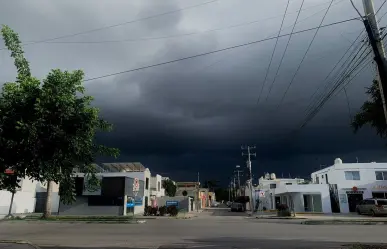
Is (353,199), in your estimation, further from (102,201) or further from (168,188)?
(168,188)

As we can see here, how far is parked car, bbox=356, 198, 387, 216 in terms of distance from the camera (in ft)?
129

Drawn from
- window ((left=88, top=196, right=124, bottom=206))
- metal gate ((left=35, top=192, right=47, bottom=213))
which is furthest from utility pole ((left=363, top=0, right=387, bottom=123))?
metal gate ((left=35, top=192, right=47, bottom=213))

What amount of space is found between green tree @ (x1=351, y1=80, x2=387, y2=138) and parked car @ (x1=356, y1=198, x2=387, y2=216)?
88.6 ft

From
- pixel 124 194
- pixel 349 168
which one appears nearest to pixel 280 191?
pixel 349 168

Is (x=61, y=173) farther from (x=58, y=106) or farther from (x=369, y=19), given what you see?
(x=369, y=19)

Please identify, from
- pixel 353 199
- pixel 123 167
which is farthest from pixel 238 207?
pixel 123 167

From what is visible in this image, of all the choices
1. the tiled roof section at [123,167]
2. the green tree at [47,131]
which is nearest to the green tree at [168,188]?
the tiled roof section at [123,167]

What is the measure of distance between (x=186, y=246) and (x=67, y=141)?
26.9ft

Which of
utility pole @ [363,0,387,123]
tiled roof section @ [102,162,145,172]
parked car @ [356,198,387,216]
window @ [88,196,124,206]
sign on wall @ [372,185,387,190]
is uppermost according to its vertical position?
tiled roof section @ [102,162,145,172]

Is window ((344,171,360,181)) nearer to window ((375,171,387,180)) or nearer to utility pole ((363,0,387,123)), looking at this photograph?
window ((375,171,387,180))

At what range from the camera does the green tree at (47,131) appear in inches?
307

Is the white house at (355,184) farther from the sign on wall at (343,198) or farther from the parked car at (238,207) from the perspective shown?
the parked car at (238,207)

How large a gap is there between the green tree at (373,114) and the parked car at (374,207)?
27009mm

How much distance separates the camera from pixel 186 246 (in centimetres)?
1446
